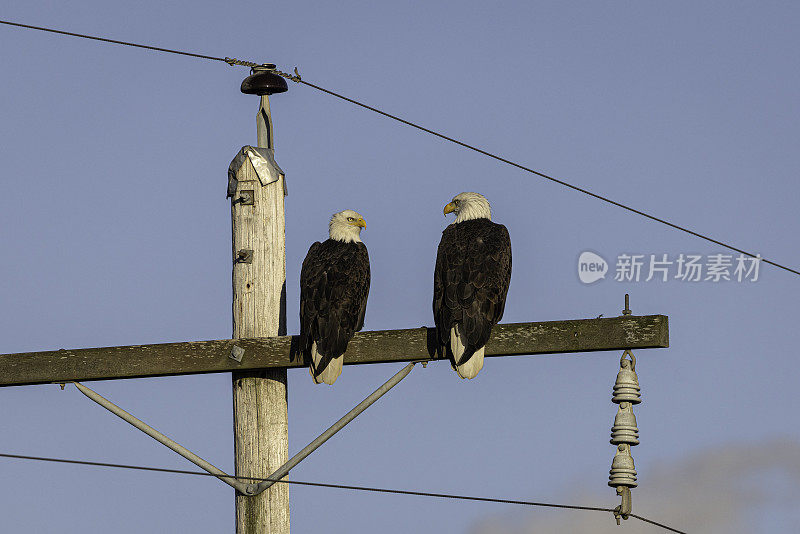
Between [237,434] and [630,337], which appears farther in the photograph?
[237,434]

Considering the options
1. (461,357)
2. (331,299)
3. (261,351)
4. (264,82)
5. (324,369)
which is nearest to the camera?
(461,357)

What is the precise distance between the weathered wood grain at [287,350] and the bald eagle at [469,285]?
0.12 metres

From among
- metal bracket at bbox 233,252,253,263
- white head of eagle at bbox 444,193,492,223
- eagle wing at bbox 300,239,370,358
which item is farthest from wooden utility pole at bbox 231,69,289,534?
white head of eagle at bbox 444,193,492,223

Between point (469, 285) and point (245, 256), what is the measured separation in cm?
146

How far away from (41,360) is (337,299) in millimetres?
1943

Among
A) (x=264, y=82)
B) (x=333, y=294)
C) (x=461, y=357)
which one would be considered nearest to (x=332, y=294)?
(x=333, y=294)

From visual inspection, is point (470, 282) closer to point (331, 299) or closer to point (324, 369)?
point (331, 299)

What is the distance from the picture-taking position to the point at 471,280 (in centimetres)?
945

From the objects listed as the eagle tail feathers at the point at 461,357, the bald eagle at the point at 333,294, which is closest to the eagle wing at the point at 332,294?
the bald eagle at the point at 333,294

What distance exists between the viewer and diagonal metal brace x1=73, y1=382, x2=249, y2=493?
8.99 m

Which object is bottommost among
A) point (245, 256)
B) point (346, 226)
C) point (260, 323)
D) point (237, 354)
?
point (237, 354)

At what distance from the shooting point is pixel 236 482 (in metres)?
9.05

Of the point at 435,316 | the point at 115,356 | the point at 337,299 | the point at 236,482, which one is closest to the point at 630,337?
the point at 435,316

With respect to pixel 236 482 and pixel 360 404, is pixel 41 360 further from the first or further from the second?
pixel 360 404
